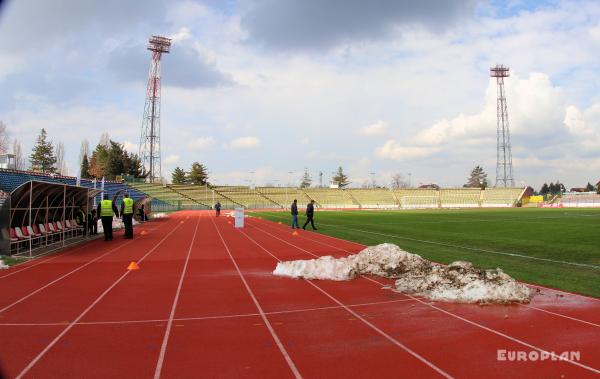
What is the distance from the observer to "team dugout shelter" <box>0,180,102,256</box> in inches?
522

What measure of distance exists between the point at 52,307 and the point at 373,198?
81.6 meters

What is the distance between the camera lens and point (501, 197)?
89375mm

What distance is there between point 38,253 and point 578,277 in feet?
47.5

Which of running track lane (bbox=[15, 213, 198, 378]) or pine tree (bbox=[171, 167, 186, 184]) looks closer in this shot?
running track lane (bbox=[15, 213, 198, 378])

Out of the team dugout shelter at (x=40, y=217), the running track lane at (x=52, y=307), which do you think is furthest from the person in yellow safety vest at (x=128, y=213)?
the running track lane at (x=52, y=307)

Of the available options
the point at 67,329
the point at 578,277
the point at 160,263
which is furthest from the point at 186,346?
the point at 578,277

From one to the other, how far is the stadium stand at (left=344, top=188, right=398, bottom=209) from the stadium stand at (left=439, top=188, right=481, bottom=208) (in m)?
9.55

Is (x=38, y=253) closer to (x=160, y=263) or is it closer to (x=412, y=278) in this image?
(x=160, y=263)

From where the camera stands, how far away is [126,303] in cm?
752

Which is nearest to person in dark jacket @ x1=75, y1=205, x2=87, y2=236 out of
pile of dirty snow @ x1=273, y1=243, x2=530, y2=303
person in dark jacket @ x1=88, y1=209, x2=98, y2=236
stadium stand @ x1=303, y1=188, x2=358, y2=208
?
person in dark jacket @ x1=88, y1=209, x2=98, y2=236

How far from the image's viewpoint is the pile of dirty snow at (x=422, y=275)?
24.6ft

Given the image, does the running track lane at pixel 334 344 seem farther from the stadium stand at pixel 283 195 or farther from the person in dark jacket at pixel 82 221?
the stadium stand at pixel 283 195

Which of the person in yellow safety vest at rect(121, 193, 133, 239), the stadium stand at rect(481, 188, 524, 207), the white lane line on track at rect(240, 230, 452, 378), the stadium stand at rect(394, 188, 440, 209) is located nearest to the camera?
the white lane line on track at rect(240, 230, 452, 378)

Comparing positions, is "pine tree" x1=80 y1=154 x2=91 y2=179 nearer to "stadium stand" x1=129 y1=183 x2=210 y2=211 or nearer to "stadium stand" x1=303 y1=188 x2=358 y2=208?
"stadium stand" x1=129 y1=183 x2=210 y2=211
